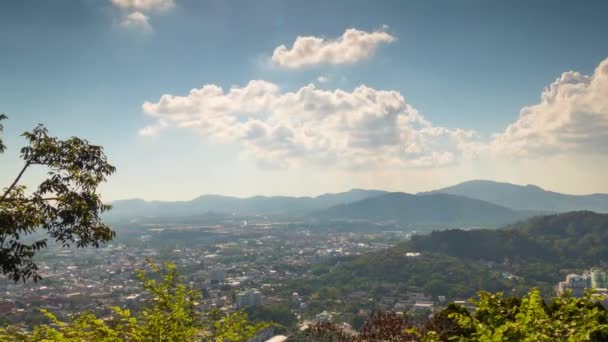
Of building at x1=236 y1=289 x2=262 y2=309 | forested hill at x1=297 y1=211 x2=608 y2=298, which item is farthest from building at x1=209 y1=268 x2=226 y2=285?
building at x1=236 y1=289 x2=262 y2=309

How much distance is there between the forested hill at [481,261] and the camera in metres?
108

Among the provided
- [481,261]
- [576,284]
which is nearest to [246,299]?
[576,284]

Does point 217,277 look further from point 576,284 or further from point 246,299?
point 576,284

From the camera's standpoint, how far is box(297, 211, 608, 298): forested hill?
4237 inches

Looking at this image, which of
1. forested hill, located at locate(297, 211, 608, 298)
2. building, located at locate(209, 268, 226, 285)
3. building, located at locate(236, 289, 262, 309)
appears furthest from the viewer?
building, located at locate(209, 268, 226, 285)

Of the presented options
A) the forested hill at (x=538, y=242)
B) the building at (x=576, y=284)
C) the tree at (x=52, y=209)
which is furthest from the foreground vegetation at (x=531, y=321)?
the forested hill at (x=538, y=242)

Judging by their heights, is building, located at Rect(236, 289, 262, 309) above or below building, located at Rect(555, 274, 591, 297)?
above

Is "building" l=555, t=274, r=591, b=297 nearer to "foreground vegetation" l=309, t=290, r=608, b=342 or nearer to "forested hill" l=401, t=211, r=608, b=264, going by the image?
"forested hill" l=401, t=211, r=608, b=264

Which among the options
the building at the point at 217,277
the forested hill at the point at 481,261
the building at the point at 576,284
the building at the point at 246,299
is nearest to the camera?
the building at the point at 246,299

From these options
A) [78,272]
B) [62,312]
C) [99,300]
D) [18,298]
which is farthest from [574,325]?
[78,272]

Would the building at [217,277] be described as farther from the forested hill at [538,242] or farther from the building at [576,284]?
the building at [576,284]

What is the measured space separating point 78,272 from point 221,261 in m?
46.2

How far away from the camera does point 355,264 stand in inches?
5330

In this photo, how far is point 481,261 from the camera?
143m
